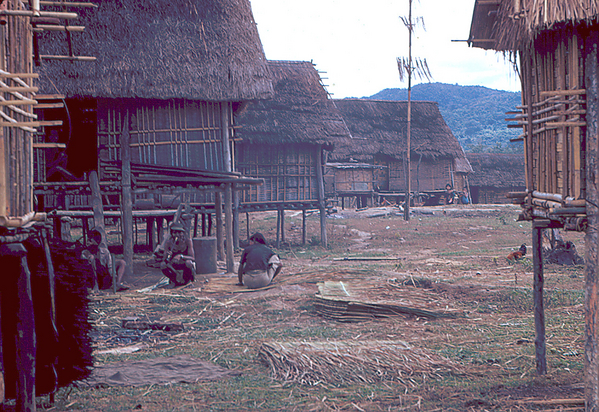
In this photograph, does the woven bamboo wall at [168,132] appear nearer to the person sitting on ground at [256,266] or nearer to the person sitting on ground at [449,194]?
the person sitting on ground at [256,266]

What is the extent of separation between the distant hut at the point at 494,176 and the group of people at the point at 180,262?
1117 inches

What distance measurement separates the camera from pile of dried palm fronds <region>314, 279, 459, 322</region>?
7691 millimetres

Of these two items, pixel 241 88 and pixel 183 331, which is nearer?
pixel 183 331

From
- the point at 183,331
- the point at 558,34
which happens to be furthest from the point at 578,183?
the point at 183,331

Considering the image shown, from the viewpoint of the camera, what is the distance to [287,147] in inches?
739

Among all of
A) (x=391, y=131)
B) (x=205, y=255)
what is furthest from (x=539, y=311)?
(x=391, y=131)

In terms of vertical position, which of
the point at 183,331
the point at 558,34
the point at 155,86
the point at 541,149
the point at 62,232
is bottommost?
the point at 183,331

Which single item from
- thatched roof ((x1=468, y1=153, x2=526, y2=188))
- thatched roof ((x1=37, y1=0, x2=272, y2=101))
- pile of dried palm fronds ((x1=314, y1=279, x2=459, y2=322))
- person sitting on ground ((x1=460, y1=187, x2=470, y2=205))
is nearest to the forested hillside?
thatched roof ((x1=468, y1=153, x2=526, y2=188))

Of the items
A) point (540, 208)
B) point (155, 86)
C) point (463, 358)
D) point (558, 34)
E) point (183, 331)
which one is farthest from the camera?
point (155, 86)

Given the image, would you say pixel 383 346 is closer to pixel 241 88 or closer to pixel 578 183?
pixel 578 183

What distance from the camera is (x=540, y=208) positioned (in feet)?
17.1

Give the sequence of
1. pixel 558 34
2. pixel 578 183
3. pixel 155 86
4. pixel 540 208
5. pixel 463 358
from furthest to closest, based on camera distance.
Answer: pixel 155 86
pixel 463 358
pixel 540 208
pixel 558 34
pixel 578 183

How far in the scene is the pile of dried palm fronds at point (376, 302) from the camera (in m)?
7.69

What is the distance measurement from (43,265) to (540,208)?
14.4 ft
